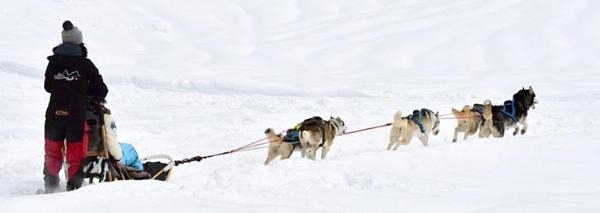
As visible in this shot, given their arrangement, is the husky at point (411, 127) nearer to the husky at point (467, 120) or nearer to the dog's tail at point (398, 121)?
the dog's tail at point (398, 121)

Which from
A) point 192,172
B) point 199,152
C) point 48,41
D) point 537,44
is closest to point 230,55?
point 48,41

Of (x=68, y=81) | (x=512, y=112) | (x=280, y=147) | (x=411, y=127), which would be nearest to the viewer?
(x=68, y=81)

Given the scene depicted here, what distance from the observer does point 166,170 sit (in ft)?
16.6

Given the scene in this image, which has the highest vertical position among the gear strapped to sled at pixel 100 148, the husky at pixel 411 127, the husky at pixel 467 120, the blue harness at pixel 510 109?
the blue harness at pixel 510 109

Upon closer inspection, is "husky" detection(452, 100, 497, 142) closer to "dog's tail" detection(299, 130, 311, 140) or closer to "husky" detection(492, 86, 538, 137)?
"husky" detection(492, 86, 538, 137)

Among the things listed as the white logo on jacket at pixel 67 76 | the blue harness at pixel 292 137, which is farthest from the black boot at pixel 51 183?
the blue harness at pixel 292 137

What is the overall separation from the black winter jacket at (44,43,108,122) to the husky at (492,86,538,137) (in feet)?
17.5

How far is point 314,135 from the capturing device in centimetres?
638

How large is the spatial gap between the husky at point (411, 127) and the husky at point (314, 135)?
31.7 inches

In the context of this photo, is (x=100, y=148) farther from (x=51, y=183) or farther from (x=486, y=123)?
(x=486, y=123)

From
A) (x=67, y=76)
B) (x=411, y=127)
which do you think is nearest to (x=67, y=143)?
(x=67, y=76)

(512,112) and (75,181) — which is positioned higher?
(512,112)

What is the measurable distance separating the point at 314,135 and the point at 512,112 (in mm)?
3253

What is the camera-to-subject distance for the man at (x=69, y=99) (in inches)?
174
